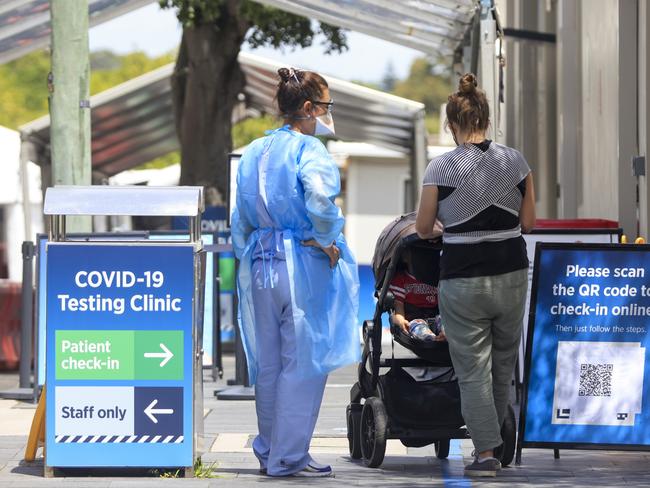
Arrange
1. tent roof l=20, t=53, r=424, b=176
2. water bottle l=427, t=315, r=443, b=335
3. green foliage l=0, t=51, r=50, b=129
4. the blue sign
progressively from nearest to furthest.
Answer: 1. water bottle l=427, t=315, r=443, b=335
2. the blue sign
3. tent roof l=20, t=53, r=424, b=176
4. green foliage l=0, t=51, r=50, b=129

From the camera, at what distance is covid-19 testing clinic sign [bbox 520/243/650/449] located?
774 cm

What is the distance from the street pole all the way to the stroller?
3.69m

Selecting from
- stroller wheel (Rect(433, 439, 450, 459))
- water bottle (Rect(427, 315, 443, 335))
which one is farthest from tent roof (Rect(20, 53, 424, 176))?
water bottle (Rect(427, 315, 443, 335))

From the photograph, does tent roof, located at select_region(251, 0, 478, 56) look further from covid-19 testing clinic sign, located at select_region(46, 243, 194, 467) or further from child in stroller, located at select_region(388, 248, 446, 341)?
covid-19 testing clinic sign, located at select_region(46, 243, 194, 467)

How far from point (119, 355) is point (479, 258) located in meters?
1.76

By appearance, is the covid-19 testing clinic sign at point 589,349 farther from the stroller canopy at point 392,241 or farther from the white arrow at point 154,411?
the white arrow at point 154,411

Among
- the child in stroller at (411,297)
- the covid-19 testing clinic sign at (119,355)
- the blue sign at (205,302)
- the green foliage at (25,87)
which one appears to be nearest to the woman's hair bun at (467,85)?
the child in stroller at (411,297)

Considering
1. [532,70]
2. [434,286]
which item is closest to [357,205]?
[532,70]

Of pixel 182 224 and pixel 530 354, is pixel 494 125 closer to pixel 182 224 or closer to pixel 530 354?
pixel 530 354

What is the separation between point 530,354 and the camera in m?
7.71

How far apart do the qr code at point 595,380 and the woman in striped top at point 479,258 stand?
0.56m

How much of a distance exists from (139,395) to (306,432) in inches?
32.0

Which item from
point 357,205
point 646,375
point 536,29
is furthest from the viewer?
point 357,205

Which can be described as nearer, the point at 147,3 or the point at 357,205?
the point at 147,3
